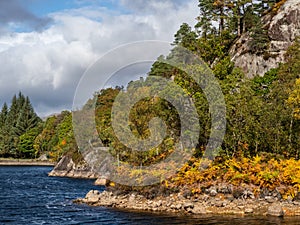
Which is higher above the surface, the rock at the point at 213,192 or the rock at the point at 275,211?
the rock at the point at 213,192

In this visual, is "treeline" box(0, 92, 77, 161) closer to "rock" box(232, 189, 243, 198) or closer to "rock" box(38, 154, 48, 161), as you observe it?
"rock" box(38, 154, 48, 161)

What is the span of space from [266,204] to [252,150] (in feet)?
33.9

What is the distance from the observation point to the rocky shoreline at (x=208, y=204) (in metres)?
34.9

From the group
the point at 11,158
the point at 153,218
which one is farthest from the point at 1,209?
the point at 11,158

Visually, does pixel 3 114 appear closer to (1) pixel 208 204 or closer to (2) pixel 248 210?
(1) pixel 208 204

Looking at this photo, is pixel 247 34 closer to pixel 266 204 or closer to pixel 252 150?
pixel 252 150

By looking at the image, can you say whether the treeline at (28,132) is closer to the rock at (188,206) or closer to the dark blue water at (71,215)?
the dark blue water at (71,215)

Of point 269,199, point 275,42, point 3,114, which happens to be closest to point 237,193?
point 269,199

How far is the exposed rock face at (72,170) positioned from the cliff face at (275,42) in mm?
34765

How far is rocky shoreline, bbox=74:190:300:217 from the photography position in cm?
3488

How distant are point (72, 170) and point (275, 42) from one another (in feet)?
152

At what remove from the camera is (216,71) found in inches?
1919

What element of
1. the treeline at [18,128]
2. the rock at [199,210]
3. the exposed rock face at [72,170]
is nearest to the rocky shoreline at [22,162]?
the treeline at [18,128]

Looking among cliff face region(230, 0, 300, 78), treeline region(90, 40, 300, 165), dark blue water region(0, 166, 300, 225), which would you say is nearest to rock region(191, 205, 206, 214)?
dark blue water region(0, 166, 300, 225)
